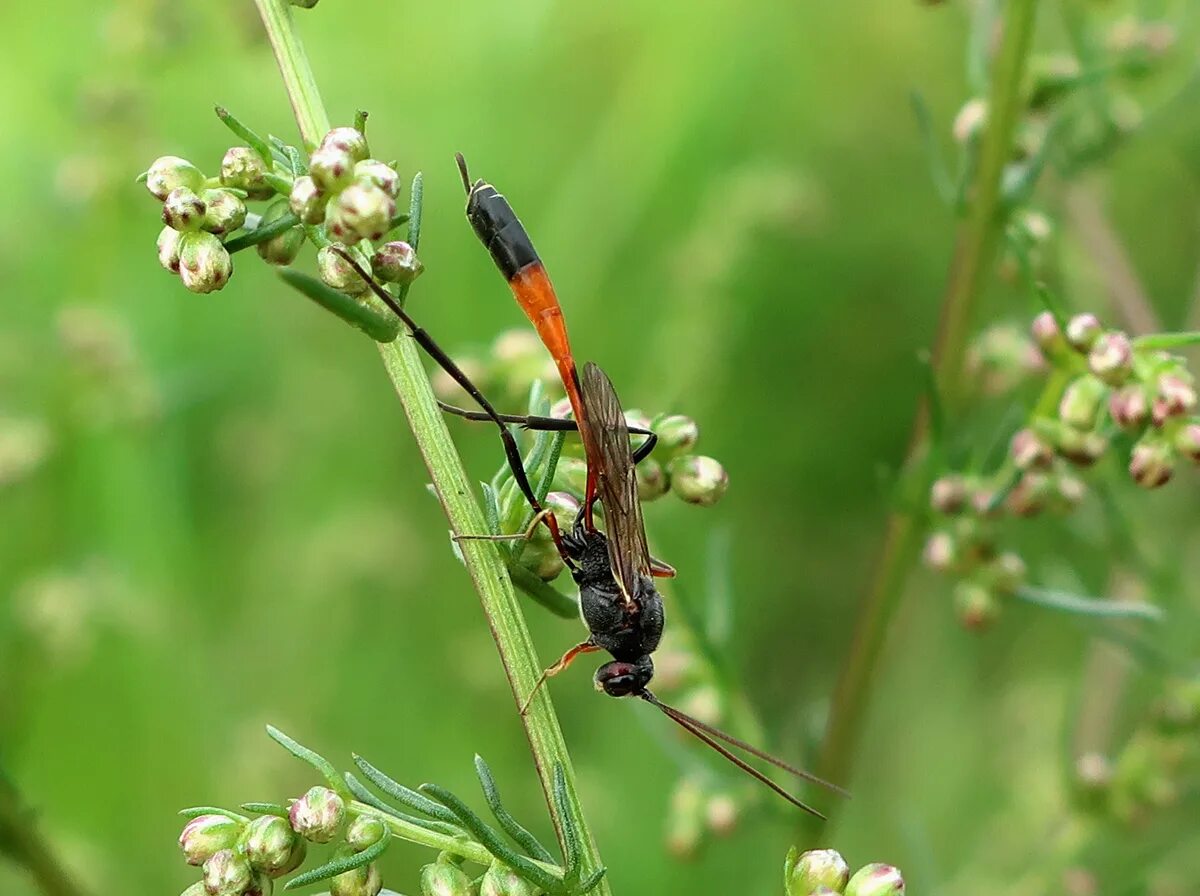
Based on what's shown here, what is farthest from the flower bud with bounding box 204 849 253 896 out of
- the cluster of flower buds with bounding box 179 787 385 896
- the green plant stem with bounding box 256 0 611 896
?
the green plant stem with bounding box 256 0 611 896

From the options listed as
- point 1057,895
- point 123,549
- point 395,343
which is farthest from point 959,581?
point 123,549

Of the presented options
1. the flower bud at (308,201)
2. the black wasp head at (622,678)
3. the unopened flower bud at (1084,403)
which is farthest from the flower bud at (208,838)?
the unopened flower bud at (1084,403)

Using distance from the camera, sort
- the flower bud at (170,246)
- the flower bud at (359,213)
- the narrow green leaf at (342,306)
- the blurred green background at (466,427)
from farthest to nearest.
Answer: the blurred green background at (466,427), the flower bud at (170,246), the flower bud at (359,213), the narrow green leaf at (342,306)

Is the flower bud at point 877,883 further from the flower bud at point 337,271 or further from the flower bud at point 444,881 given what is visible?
the flower bud at point 337,271

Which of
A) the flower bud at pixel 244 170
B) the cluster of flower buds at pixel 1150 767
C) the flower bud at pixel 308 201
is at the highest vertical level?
the flower bud at pixel 244 170

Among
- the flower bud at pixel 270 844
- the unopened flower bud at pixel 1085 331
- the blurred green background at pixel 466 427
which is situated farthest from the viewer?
the blurred green background at pixel 466 427

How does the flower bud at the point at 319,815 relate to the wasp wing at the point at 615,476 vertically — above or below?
below

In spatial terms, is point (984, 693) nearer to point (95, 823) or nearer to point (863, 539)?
point (863, 539)
